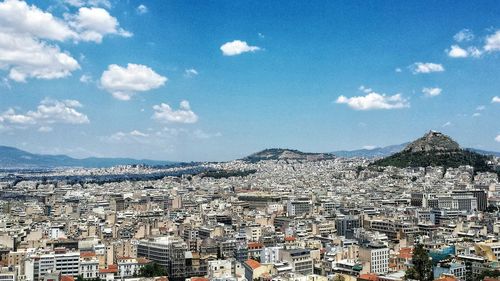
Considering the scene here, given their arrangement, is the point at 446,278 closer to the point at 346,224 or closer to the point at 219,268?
the point at 219,268

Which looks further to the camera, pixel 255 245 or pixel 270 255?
pixel 255 245

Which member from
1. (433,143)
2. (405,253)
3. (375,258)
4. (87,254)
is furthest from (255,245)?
(433,143)

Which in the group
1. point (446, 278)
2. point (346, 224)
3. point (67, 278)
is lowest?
point (67, 278)

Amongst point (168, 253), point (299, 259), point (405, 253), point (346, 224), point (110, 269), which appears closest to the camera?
point (299, 259)

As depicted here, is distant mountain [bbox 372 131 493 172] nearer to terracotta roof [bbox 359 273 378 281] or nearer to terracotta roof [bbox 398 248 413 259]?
terracotta roof [bbox 398 248 413 259]

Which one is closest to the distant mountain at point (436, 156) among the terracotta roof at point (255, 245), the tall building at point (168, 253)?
the terracotta roof at point (255, 245)

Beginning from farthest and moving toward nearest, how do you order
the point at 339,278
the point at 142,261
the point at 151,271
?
the point at 142,261 → the point at 151,271 → the point at 339,278

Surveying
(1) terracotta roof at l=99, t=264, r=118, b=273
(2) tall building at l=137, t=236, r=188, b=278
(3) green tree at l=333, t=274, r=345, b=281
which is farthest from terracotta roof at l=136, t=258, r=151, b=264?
(3) green tree at l=333, t=274, r=345, b=281

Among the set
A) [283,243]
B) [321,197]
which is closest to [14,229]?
[283,243]

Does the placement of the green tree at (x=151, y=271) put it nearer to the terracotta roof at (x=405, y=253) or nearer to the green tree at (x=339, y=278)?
the green tree at (x=339, y=278)
